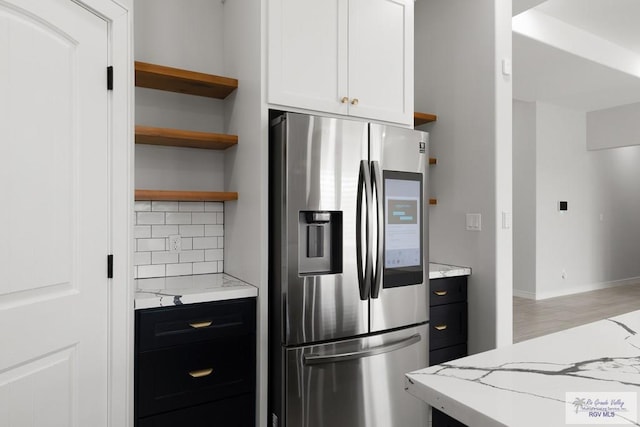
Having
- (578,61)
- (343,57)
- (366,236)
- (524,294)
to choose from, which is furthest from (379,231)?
(524,294)

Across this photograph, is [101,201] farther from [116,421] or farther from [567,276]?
[567,276]

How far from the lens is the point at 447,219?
3082mm

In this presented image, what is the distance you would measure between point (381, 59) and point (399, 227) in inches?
37.5

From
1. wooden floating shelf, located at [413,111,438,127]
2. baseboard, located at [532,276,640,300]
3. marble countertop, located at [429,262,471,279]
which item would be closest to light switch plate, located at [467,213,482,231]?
marble countertop, located at [429,262,471,279]

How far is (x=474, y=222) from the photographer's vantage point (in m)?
2.87

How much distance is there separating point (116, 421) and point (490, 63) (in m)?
2.83

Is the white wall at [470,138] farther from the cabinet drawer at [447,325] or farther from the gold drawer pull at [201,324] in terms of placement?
the gold drawer pull at [201,324]

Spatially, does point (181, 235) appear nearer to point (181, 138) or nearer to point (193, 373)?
point (181, 138)

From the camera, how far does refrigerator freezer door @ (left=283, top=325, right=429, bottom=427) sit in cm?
195

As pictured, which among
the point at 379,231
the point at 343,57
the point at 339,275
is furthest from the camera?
the point at 343,57

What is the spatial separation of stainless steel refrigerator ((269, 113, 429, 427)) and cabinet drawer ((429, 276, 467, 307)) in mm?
418

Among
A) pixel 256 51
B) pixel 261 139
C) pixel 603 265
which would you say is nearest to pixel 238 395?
pixel 261 139

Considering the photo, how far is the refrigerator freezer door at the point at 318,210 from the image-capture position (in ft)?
6.36

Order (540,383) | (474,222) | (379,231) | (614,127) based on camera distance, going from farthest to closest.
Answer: (614,127) → (474,222) → (379,231) → (540,383)
